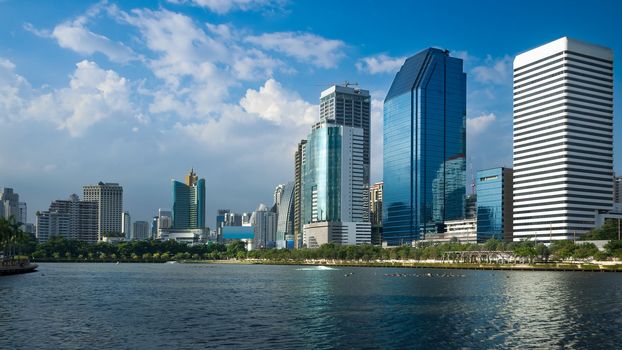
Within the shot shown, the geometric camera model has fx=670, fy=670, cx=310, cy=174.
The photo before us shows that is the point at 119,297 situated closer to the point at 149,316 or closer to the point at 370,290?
the point at 149,316

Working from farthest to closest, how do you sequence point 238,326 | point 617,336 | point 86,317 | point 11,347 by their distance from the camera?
point 86,317 < point 238,326 < point 617,336 < point 11,347

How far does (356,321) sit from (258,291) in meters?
59.1

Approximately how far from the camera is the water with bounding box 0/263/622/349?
71250mm

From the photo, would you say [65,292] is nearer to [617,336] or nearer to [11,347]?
[11,347]

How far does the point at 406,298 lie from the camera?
122062 mm

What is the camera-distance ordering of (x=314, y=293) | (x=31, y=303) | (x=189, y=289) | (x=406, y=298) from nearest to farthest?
(x=31, y=303), (x=406, y=298), (x=314, y=293), (x=189, y=289)

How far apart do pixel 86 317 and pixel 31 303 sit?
2403 centimetres

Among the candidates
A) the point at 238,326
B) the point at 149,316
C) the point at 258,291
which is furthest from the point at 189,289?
the point at 238,326

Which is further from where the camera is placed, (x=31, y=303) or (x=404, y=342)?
(x=31, y=303)

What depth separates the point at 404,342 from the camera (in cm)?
7131

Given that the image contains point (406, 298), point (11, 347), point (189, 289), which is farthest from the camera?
point (189, 289)

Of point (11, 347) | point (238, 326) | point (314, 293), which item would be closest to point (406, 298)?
point (314, 293)

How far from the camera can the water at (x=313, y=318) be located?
71.2 metres

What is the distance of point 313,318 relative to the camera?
90.8 meters
